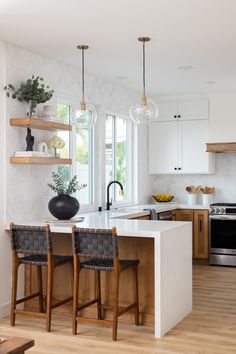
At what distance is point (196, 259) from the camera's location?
297 inches

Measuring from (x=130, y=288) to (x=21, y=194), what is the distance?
137 centimetres

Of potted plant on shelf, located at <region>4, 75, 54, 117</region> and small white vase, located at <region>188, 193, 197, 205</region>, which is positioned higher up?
potted plant on shelf, located at <region>4, 75, 54, 117</region>

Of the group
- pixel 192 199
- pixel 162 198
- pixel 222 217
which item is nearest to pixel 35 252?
pixel 222 217

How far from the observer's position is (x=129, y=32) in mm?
4551

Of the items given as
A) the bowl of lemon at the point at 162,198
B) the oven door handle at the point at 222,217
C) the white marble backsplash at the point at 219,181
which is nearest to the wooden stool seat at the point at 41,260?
the oven door handle at the point at 222,217

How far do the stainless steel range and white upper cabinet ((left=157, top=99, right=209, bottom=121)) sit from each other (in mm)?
1372

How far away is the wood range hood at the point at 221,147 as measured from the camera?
7.39 metres

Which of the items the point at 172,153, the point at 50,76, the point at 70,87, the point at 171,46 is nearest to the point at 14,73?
Answer: the point at 50,76

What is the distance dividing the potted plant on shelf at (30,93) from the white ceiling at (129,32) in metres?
0.37

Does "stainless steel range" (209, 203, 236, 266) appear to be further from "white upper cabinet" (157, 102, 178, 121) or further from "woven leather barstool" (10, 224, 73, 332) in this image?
"woven leather barstool" (10, 224, 73, 332)

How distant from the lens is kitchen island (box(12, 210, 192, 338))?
4.18 meters

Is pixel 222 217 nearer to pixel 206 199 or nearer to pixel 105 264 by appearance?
A: pixel 206 199

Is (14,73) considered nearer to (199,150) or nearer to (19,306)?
(19,306)

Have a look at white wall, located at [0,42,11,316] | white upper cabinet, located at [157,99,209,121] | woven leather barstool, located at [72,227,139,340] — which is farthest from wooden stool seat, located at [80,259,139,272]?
white upper cabinet, located at [157,99,209,121]
